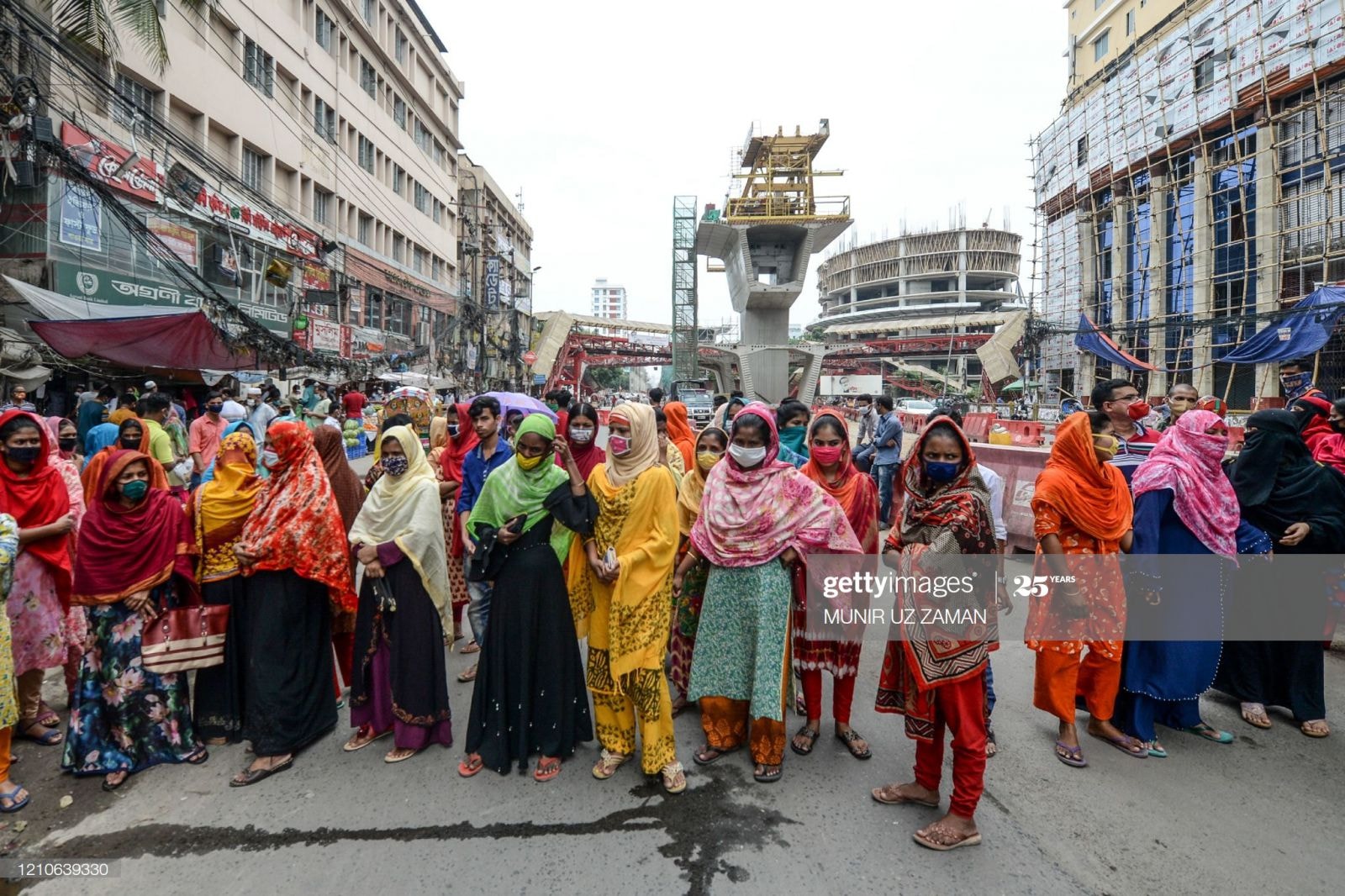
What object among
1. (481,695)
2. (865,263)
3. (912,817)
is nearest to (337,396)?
(481,695)

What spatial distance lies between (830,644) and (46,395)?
41.1ft

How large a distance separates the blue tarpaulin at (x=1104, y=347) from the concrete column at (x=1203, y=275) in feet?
4.65

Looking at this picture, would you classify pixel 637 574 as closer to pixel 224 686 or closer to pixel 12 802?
pixel 224 686

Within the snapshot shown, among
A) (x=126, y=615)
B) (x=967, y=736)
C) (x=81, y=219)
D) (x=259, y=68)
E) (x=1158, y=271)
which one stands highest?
(x=259, y=68)

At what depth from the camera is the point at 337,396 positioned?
1509 cm

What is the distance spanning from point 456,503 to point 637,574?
219cm

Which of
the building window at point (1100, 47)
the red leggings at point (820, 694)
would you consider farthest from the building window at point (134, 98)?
the building window at point (1100, 47)

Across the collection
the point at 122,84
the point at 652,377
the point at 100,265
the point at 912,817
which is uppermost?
the point at 652,377

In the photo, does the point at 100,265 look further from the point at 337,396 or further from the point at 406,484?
the point at 406,484

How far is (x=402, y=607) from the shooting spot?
2949 millimetres

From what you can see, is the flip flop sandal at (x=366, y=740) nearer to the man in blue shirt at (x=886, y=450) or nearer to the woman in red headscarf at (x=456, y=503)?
the woman in red headscarf at (x=456, y=503)

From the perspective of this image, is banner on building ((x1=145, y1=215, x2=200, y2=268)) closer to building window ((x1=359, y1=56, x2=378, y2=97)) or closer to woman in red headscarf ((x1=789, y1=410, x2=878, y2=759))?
building window ((x1=359, y1=56, x2=378, y2=97))

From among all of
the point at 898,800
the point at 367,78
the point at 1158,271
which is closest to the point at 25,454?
the point at 898,800

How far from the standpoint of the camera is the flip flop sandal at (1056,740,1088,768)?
2967 millimetres
